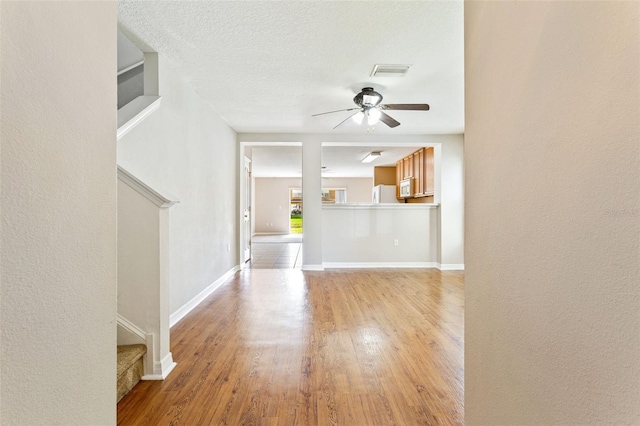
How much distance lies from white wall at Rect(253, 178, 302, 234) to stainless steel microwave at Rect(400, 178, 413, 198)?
576 cm

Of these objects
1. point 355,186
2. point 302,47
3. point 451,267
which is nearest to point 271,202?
point 355,186

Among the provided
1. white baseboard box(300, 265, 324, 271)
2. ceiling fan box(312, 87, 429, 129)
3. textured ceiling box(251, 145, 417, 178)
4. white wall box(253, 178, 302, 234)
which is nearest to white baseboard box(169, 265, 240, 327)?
white baseboard box(300, 265, 324, 271)

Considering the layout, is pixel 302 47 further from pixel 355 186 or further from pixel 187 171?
pixel 355 186

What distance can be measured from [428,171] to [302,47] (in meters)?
4.17

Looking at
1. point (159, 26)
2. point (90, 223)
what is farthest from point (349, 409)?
point (159, 26)

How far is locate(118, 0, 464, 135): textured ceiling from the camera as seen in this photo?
6.47 ft

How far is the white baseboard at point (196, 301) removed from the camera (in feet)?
9.09

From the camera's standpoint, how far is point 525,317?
80 cm

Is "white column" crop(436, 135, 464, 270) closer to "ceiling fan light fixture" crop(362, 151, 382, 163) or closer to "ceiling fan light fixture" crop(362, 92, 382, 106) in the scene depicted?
"ceiling fan light fixture" crop(362, 151, 382, 163)

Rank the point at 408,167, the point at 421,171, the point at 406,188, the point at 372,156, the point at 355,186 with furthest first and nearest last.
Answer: the point at 355,186 < the point at 372,156 < the point at 408,167 < the point at 406,188 < the point at 421,171

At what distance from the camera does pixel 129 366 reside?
169cm

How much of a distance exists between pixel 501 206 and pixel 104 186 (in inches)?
47.1

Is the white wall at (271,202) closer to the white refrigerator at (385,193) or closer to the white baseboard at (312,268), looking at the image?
the white refrigerator at (385,193)

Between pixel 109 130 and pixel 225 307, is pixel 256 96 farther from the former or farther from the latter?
pixel 109 130
